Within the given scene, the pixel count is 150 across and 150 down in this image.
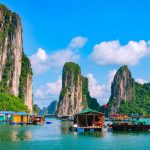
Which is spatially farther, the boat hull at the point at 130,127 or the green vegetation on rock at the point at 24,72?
the green vegetation on rock at the point at 24,72

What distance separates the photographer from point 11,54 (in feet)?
565

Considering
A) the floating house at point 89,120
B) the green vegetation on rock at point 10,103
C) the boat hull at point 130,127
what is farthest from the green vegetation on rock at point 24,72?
the boat hull at point 130,127

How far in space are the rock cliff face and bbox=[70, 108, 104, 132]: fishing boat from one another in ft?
271

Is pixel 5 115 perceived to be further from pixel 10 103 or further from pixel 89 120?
pixel 89 120

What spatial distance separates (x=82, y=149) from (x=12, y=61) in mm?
123921

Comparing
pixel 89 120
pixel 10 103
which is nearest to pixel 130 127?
pixel 89 120

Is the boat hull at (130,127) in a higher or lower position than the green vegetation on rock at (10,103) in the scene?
lower

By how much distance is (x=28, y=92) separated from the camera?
608 feet

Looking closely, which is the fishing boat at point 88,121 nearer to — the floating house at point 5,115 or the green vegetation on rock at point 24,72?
the floating house at point 5,115

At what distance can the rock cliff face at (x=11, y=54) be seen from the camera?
545ft

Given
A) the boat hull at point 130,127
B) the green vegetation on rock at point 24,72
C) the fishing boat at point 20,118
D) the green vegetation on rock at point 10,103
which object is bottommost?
the boat hull at point 130,127

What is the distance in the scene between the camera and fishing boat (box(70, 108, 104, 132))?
7956 centimetres

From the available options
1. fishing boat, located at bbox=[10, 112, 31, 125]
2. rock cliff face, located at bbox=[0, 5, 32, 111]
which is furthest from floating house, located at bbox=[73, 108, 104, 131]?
rock cliff face, located at bbox=[0, 5, 32, 111]

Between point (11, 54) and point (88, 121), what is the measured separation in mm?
96240
